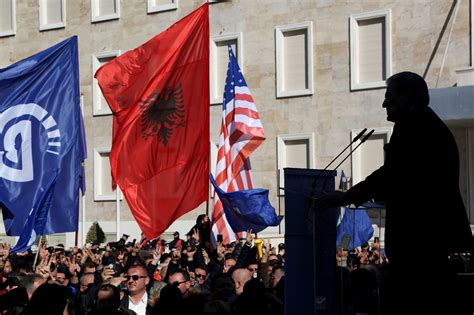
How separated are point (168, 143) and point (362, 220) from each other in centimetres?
442

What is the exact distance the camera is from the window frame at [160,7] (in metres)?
38.0

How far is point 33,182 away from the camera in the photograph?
14.2 meters

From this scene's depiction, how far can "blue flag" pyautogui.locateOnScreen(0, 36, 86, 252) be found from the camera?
14164 millimetres

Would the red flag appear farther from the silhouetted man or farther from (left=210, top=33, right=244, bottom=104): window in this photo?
(left=210, top=33, right=244, bottom=104): window

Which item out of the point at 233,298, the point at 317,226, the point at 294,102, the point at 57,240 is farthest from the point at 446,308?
the point at 57,240

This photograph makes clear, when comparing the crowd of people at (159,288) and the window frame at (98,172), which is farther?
the window frame at (98,172)

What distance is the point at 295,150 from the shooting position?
3534cm

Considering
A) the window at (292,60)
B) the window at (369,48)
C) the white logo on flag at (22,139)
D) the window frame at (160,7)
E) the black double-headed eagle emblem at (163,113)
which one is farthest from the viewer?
the window frame at (160,7)

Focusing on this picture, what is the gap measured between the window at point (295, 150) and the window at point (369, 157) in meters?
1.88

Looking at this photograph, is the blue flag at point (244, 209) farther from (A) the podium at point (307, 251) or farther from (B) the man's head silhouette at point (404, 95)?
(B) the man's head silhouette at point (404, 95)

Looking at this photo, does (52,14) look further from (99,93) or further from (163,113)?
(163,113)

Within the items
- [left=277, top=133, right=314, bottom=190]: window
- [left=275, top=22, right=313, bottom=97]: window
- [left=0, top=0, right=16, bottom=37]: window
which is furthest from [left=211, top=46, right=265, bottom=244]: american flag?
[left=0, top=0, right=16, bottom=37]: window

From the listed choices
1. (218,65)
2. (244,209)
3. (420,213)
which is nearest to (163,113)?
(244,209)

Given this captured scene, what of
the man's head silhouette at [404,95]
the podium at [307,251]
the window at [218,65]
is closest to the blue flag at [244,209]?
the podium at [307,251]
